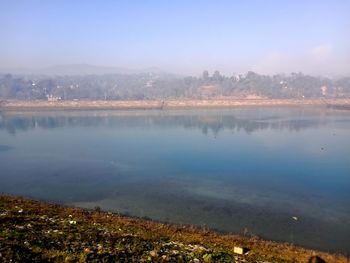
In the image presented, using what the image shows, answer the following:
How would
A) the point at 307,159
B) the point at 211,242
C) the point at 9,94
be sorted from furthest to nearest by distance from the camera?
the point at 9,94 < the point at 307,159 < the point at 211,242

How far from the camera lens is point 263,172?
24.6 meters

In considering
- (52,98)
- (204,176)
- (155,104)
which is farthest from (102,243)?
(52,98)

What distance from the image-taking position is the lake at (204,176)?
620 inches

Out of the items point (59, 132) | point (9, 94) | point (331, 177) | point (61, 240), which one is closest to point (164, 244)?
point (61, 240)

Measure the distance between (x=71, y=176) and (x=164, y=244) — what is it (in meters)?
16.9

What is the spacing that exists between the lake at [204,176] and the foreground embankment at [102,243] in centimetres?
556

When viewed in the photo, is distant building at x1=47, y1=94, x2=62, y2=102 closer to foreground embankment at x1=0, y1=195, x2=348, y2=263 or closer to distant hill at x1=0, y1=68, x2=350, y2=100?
distant hill at x1=0, y1=68, x2=350, y2=100

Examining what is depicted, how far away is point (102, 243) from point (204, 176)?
16628mm

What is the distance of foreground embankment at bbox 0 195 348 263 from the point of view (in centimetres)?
616

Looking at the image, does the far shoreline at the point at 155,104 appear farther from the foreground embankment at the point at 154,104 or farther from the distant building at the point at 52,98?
the distant building at the point at 52,98

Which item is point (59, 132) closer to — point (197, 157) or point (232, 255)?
point (197, 157)

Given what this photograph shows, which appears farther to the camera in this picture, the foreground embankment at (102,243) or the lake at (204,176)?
the lake at (204,176)

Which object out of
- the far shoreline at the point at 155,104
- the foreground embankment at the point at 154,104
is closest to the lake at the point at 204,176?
the far shoreline at the point at 155,104

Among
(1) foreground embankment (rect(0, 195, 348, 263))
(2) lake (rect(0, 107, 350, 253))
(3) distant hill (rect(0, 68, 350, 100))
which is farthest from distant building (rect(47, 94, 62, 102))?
(1) foreground embankment (rect(0, 195, 348, 263))
